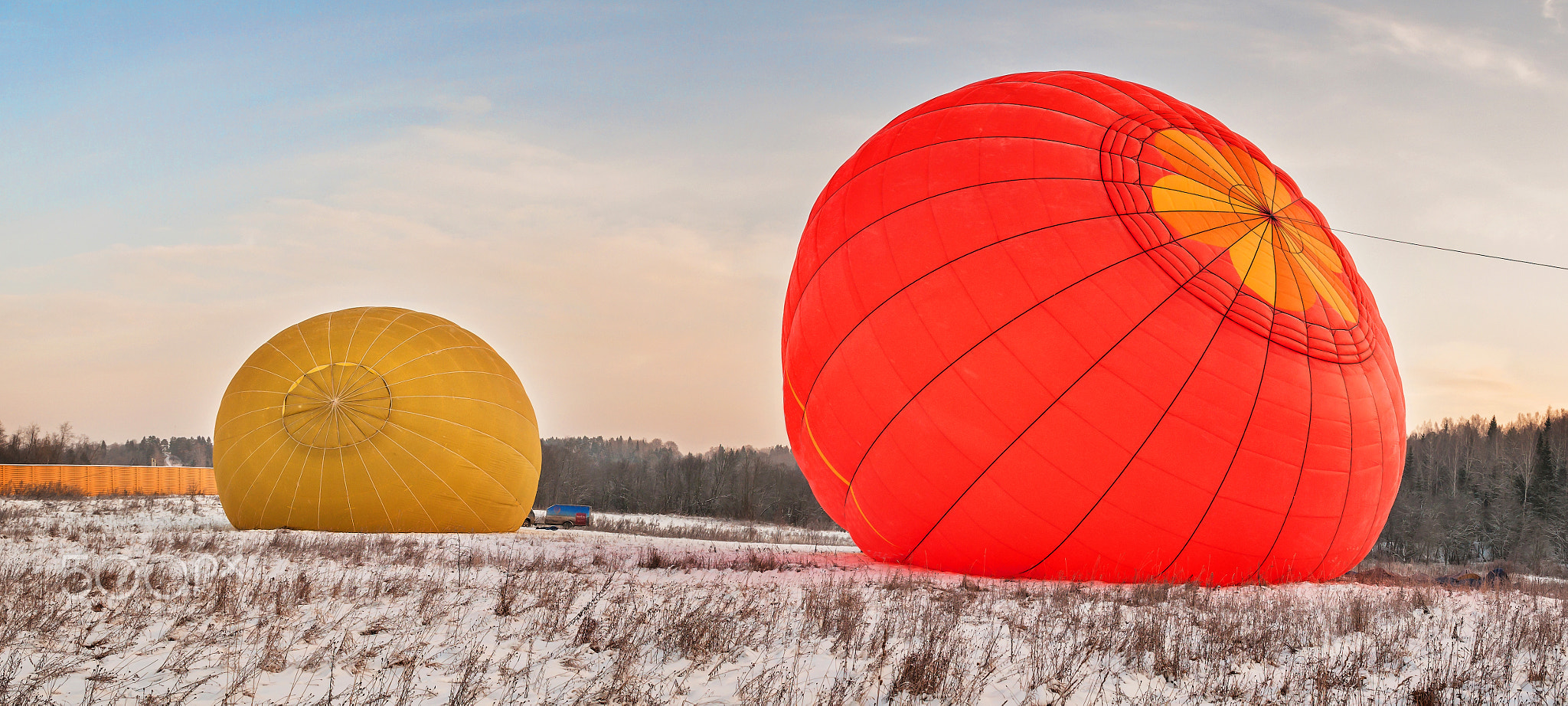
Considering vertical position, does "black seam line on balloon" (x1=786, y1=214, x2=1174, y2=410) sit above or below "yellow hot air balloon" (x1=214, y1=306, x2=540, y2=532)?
above

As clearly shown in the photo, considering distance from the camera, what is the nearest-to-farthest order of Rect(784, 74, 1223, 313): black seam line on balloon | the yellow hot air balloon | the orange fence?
Rect(784, 74, 1223, 313): black seam line on balloon
the yellow hot air balloon
the orange fence

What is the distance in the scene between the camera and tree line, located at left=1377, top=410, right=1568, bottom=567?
4141 centimetres

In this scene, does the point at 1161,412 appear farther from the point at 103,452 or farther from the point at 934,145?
the point at 103,452

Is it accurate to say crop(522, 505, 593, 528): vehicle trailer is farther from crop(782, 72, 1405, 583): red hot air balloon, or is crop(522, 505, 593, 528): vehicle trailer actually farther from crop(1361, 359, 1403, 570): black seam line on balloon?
crop(1361, 359, 1403, 570): black seam line on balloon

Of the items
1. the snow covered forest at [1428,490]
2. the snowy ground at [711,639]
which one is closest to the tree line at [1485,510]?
the snow covered forest at [1428,490]

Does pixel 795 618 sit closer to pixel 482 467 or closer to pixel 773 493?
pixel 482 467

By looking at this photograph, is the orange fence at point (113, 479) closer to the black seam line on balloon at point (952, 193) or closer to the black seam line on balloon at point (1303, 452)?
the black seam line on balloon at point (952, 193)

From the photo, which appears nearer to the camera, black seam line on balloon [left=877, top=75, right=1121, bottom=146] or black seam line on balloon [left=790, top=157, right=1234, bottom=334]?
black seam line on balloon [left=790, top=157, right=1234, bottom=334]

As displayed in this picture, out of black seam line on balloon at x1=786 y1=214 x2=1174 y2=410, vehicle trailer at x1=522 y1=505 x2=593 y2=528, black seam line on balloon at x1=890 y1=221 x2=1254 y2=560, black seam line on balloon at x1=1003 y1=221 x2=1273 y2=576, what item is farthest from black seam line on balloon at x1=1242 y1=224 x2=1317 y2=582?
vehicle trailer at x1=522 y1=505 x2=593 y2=528

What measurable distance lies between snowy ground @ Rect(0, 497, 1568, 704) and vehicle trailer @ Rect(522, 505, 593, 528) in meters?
14.8

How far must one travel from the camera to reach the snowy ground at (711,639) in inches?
178

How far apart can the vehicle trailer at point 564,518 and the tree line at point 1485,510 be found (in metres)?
29.3

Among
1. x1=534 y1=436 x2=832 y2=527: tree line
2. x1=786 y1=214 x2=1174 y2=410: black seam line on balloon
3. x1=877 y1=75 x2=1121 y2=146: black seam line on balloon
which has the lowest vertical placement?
x1=534 y1=436 x2=832 y2=527: tree line

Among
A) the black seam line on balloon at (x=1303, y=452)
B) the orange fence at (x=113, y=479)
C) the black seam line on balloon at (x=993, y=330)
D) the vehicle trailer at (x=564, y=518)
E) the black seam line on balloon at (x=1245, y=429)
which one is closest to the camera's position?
the black seam line on balloon at (x=1245, y=429)
